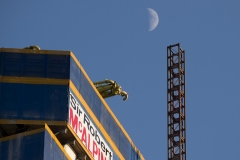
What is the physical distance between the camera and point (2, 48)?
150 meters

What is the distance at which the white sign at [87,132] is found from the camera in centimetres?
14952

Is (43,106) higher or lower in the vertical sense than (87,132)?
higher

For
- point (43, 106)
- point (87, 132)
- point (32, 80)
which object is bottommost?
point (87, 132)

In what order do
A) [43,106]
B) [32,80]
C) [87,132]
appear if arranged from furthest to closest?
[87,132] → [32,80] → [43,106]

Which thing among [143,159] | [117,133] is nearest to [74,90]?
[117,133]

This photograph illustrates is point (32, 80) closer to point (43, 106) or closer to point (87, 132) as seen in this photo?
point (43, 106)

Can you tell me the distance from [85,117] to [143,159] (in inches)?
1055

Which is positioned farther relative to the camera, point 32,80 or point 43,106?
point 32,80

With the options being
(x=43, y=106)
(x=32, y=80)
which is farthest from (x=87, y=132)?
(x=32, y=80)

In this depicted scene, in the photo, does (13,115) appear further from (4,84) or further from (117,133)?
(117,133)


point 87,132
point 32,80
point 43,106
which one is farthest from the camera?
point 87,132

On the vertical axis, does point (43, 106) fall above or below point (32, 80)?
below

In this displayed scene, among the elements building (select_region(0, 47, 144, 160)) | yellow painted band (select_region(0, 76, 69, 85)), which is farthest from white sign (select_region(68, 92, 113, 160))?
yellow painted band (select_region(0, 76, 69, 85))

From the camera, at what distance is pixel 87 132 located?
153 meters
